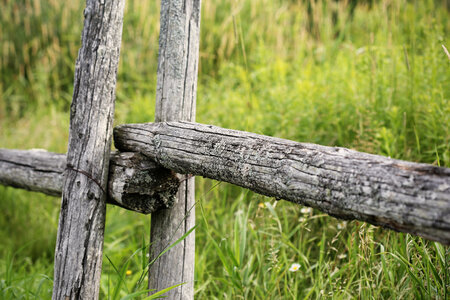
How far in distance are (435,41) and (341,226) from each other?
141 cm

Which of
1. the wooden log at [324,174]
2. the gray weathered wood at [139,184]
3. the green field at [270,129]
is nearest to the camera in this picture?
the wooden log at [324,174]

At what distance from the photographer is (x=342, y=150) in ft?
3.90

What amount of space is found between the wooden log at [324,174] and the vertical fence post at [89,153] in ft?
1.12

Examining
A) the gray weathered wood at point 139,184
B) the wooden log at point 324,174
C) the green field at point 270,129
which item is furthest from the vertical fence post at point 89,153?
the wooden log at point 324,174

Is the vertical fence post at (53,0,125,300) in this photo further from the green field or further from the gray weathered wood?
the green field

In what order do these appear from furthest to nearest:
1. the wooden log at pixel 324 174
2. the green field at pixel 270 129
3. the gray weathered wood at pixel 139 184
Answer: the green field at pixel 270 129
the gray weathered wood at pixel 139 184
the wooden log at pixel 324 174

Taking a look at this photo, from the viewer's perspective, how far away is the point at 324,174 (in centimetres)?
116

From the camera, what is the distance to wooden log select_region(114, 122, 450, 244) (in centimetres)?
98

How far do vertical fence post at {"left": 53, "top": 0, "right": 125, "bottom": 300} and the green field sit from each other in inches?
6.8

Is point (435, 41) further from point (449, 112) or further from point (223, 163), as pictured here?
point (223, 163)

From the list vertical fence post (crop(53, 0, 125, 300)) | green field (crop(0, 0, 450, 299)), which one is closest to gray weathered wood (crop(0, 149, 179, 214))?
vertical fence post (crop(53, 0, 125, 300))

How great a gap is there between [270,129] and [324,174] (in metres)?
1.64

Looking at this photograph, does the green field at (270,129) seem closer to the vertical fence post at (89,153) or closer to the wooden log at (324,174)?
the vertical fence post at (89,153)

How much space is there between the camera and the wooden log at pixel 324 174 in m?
0.98
